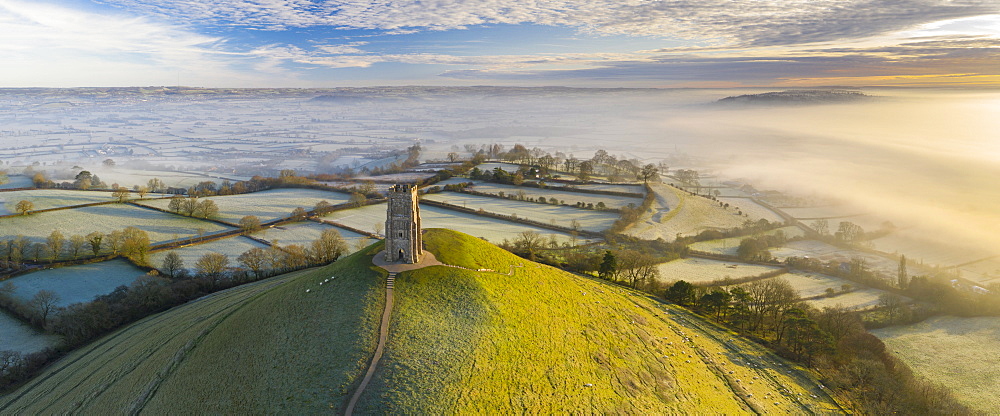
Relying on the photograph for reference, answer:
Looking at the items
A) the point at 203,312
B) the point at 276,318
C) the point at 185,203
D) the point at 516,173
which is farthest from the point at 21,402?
the point at 516,173

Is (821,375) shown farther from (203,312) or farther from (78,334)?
(78,334)

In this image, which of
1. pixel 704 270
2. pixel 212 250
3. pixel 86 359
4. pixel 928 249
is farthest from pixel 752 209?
pixel 86 359

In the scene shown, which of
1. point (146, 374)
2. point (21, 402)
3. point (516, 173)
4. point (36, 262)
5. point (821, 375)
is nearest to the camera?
point (146, 374)

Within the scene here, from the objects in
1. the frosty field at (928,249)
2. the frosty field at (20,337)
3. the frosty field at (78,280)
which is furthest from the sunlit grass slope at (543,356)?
the frosty field at (928,249)

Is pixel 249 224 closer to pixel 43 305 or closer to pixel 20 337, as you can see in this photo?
pixel 43 305

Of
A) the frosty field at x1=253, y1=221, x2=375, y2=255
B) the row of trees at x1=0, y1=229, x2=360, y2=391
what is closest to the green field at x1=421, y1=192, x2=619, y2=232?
the frosty field at x1=253, y1=221, x2=375, y2=255

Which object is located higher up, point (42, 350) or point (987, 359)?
point (987, 359)
